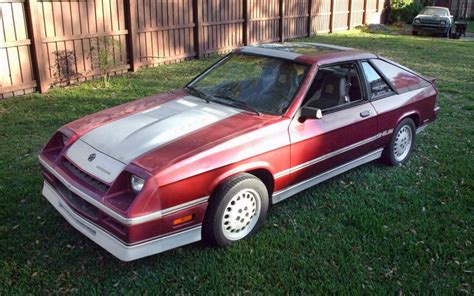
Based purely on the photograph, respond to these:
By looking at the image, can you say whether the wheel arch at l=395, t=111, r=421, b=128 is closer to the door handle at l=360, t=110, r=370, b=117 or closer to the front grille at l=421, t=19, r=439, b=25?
the door handle at l=360, t=110, r=370, b=117

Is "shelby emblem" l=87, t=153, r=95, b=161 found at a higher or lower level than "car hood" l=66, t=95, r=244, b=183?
lower

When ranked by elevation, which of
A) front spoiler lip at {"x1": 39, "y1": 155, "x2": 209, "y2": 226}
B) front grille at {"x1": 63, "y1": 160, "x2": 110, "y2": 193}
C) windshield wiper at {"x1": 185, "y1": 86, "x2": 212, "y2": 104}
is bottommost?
front spoiler lip at {"x1": 39, "y1": 155, "x2": 209, "y2": 226}

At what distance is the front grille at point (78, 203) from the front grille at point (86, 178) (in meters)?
0.14

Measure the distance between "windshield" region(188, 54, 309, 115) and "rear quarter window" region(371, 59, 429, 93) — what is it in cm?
129

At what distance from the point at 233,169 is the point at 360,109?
6.01 ft

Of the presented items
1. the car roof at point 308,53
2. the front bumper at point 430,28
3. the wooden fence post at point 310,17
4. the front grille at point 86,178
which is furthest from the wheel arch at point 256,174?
the front bumper at point 430,28

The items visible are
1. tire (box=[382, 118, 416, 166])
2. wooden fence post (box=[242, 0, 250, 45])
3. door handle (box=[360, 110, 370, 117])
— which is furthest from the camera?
wooden fence post (box=[242, 0, 250, 45])

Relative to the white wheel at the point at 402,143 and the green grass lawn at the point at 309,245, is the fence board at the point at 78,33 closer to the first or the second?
the green grass lawn at the point at 309,245

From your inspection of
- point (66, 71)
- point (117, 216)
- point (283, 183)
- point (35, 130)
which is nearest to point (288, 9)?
point (66, 71)

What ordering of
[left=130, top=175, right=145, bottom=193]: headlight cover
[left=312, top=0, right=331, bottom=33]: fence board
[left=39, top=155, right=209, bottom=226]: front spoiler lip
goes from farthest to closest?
[left=312, top=0, right=331, bottom=33]: fence board < [left=130, top=175, right=145, bottom=193]: headlight cover < [left=39, top=155, right=209, bottom=226]: front spoiler lip

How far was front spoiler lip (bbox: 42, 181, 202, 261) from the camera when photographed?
10.6 feet

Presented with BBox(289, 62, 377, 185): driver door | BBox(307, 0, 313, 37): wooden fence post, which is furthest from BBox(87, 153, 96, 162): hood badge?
BBox(307, 0, 313, 37): wooden fence post

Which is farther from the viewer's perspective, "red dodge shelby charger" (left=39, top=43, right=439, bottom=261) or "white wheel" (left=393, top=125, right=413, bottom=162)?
"white wheel" (left=393, top=125, right=413, bottom=162)

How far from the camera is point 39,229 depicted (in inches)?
158
